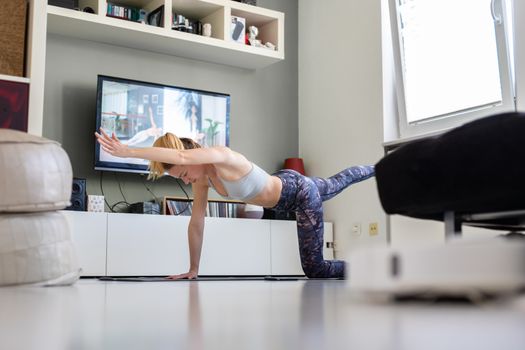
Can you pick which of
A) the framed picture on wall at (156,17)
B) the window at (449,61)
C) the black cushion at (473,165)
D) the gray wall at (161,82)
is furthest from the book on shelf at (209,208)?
the black cushion at (473,165)

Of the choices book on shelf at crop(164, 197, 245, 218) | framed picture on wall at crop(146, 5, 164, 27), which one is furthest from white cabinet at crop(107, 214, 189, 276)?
framed picture on wall at crop(146, 5, 164, 27)

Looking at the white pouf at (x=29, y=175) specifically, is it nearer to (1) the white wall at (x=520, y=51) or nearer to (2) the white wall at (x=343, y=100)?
(1) the white wall at (x=520, y=51)

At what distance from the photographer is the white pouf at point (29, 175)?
206 cm

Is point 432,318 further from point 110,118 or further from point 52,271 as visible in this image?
point 110,118

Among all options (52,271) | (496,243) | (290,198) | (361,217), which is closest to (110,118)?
(290,198)

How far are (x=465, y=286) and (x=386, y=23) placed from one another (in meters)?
5.19

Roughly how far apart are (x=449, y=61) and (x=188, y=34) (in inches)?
79.6

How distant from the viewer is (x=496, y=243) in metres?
0.39

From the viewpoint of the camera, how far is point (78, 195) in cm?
453

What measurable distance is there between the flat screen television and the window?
1531mm

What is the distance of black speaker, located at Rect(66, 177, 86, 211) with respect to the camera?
178 inches

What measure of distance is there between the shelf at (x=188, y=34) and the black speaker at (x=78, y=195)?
3.92ft

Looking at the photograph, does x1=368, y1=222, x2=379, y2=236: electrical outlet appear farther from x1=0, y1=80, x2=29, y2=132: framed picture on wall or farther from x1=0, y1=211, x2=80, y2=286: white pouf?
x1=0, y1=211, x2=80, y2=286: white pouf

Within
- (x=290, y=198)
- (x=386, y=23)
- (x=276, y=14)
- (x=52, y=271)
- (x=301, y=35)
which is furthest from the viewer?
(x=301, y=35)
